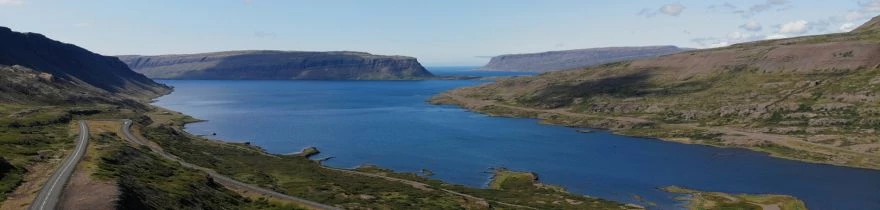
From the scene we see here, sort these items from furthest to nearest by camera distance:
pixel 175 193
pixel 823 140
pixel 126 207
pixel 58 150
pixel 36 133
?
1. pixel 823 140
2. pixel 36 133
3. pixel 58 150
4. pixel 175 193
5. pixel 126 207

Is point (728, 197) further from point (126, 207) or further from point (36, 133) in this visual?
point (36, 133)

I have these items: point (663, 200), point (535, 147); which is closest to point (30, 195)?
point (663, 200)

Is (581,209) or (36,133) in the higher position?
(36,133)

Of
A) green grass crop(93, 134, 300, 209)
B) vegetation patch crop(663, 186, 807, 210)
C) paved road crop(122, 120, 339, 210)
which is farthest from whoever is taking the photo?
vegetation patch crop(663, 186, 807, 210)

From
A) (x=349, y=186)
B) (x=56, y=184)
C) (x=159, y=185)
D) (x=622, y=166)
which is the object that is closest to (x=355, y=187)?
(x=349, y=186)

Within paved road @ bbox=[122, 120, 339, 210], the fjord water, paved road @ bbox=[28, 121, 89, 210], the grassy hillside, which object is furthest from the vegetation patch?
paved road @ bbox=[28, 121, 89, 210]

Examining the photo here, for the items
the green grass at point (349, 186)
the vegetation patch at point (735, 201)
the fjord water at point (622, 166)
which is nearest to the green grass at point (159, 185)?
the green grass at point (349, 186)

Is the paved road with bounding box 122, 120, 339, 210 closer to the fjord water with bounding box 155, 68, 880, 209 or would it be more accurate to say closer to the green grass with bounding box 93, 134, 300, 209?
the green grass with bounding box 93, 134, 300, 209

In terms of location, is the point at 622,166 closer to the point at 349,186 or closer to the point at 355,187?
the point at 355,187
